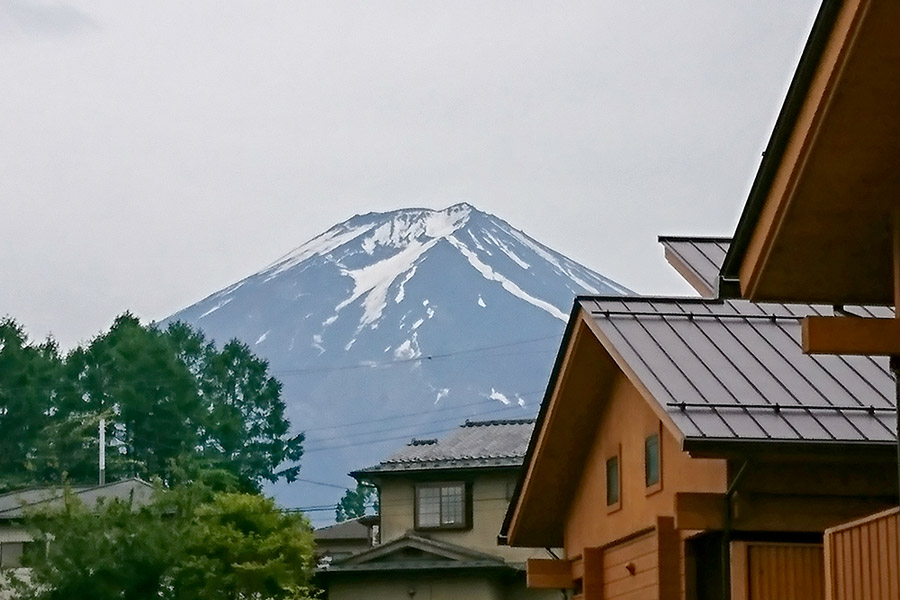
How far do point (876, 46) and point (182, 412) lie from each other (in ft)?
295

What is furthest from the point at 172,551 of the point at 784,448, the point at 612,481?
the point at 784,448

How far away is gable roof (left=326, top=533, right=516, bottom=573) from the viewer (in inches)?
1909

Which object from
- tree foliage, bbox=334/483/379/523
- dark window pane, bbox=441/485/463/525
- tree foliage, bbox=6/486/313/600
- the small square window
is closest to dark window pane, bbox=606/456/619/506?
tree foliage, bbox=6/486/313/600

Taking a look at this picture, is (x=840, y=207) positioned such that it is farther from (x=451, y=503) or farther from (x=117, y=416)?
(x=117, y=416)

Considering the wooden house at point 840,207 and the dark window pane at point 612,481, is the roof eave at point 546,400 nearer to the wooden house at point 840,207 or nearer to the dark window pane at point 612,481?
the dark window pane at point 612,481

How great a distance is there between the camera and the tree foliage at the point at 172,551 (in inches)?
1746

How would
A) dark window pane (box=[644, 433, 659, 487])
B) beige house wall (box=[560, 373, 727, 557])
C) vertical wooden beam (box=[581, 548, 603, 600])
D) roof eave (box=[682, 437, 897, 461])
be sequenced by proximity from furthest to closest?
vertical wooden beam (box=[581, 548, 603, 600]) → dark window pane (box=[644, 433, 659, 487]) → beige house wall (box=[560, 373, 727, 557]) → roof eave (box=[682, 437, 897, 461])

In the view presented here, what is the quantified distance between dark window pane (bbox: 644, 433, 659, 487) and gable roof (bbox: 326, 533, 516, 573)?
29.3 meters

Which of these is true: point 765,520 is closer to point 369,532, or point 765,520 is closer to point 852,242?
point 852,242

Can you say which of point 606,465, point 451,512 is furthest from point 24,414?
point 606,465

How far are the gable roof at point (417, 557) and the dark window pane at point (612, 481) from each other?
27.5m

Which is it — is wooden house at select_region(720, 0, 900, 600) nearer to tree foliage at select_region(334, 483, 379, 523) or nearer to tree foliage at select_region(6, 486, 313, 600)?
tree foliage at select_region(6, 486, 313, 600)

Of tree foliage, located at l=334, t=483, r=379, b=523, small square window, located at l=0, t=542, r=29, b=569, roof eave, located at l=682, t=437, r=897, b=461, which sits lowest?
roof eave, located at l=682, t=437, r=897, b=461

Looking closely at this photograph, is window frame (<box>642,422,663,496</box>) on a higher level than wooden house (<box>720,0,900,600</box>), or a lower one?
lower
